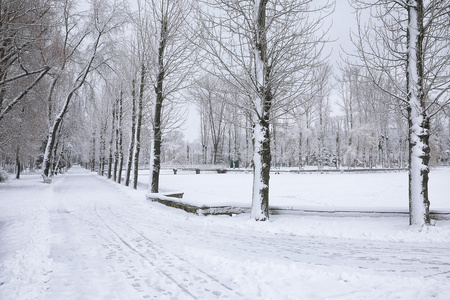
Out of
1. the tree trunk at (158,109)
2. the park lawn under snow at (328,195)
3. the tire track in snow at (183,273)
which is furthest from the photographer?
the tree trunk at (158,109)

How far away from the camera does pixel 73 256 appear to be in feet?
14.2

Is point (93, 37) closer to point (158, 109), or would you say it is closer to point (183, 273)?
point (158, 109)

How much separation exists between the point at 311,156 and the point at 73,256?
72127 millimetres

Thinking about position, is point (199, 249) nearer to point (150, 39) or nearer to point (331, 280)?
point (331, 280)

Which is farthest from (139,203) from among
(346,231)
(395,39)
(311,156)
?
(311,156)

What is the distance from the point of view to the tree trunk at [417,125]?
611cm

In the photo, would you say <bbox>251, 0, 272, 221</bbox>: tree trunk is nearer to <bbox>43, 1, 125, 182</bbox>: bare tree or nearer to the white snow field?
the white snow field

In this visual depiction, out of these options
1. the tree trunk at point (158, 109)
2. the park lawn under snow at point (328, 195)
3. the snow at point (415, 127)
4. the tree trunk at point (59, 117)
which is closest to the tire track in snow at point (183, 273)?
the park lawn under snow at point (328, 195)

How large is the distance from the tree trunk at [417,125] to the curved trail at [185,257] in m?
1.17

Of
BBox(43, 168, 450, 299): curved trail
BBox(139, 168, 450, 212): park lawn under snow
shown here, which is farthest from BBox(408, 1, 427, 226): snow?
BBox(43, 168, 450, 299): curved trail

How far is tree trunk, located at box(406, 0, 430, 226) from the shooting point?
20.0 ft

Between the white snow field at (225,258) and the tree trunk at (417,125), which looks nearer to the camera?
the white snow field at (225,258)

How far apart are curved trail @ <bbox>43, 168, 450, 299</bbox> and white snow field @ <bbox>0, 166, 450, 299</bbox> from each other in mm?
15

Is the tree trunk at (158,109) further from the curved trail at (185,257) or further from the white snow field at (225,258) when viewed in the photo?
the curved trail at (185,257)
